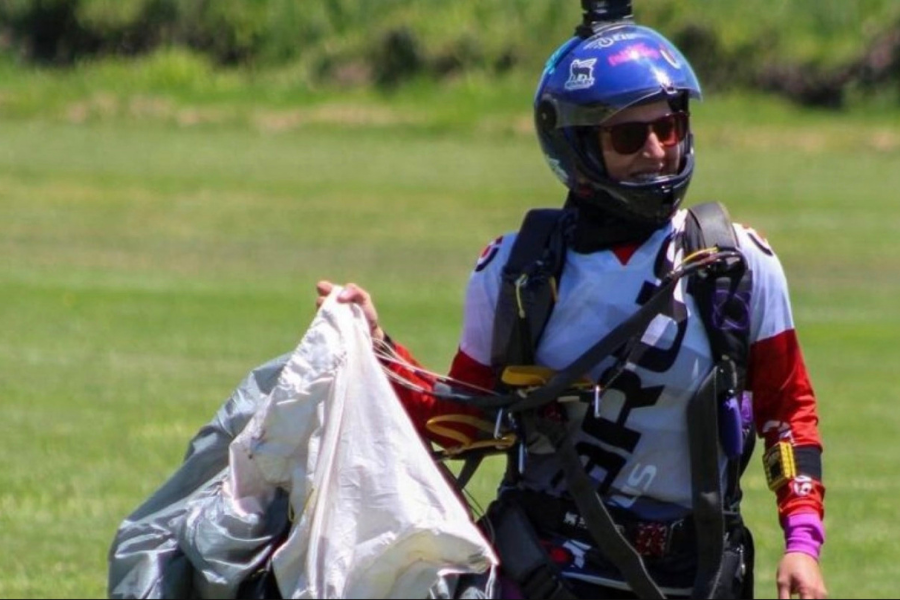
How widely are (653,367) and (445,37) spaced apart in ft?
124

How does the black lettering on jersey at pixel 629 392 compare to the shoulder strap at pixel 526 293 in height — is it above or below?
below

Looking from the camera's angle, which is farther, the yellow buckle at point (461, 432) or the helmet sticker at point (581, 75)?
the yellow buckle at point (461, 432)

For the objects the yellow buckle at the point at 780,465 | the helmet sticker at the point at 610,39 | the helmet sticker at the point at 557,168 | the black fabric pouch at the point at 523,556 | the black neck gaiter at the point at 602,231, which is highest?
the helmet sticker at the point at 610,39

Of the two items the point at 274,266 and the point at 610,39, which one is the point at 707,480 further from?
the point at 274,266

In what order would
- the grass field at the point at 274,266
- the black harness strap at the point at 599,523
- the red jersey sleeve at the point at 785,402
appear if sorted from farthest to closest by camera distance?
the grass field at the point at 274,266, the red jersey sleeve at the point at 785,402, the black harness strap at the point at 599,523

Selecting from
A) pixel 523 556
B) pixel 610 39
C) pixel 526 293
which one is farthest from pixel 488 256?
pixel 523 556

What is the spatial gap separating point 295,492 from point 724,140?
31.7 metres

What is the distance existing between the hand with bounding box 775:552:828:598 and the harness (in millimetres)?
197

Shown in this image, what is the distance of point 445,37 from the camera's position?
4166cm

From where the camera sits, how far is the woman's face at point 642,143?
4.13 meters

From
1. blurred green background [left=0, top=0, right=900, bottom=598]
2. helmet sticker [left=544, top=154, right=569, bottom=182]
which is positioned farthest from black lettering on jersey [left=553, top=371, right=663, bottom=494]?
blurred green background [left=0, top=0, right=900, bottom=598]

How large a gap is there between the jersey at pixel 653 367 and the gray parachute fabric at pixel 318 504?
0.45 meters

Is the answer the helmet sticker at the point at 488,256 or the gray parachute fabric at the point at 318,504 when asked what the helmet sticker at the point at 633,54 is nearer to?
the helmet sticker at the point at 488,256

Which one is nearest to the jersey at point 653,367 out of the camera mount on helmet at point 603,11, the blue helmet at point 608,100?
the blue helmet at point 608,100
